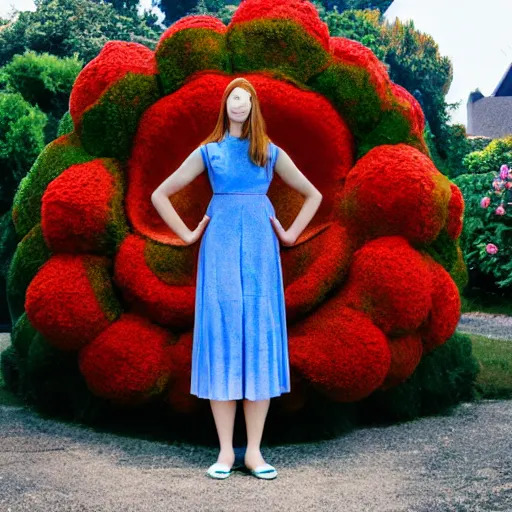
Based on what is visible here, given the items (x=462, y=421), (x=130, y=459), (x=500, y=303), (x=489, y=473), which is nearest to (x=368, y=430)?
(x=462, y=421)

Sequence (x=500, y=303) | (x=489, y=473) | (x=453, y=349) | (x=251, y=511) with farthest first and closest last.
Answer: (x=500, y=303), (x=453, y=349), (x=489, y=473), (x=251, y=511)

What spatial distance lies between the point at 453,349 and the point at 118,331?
2.23 meters

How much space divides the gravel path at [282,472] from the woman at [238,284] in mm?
273

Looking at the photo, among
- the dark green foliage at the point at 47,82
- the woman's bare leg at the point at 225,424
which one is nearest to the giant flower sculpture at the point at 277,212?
the woman's bare leg at the point at 225,424

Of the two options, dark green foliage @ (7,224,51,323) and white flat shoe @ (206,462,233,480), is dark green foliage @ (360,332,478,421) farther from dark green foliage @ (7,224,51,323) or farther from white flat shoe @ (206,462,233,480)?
dark green foliage @ (7,224,51,323)

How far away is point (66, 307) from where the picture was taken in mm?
4688

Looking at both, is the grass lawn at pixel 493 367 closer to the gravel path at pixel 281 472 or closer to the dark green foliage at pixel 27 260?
the gravel path at pixel 281 472

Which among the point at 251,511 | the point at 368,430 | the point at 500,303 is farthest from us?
the point at 500,303

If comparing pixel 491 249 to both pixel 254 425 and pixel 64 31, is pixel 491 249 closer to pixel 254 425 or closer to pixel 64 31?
pixel 254 425

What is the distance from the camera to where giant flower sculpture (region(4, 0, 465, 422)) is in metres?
4.63

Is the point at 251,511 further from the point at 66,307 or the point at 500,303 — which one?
the point at 500,303

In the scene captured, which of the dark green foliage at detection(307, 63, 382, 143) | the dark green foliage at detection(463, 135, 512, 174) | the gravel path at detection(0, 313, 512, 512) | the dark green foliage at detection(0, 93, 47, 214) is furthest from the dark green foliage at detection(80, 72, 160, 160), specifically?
the dark green foliage at detection(463, 135, 512, 174)

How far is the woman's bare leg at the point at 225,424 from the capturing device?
13.5 ft

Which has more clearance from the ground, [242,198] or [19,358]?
[242,198]
